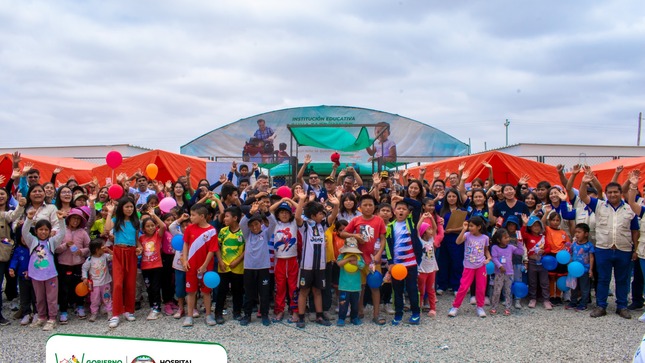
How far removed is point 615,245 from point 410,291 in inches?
103

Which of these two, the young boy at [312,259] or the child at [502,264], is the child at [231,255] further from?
the child at [502,264]

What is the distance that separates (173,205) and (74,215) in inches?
46.6

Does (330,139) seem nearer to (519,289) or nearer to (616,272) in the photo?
(519,289)

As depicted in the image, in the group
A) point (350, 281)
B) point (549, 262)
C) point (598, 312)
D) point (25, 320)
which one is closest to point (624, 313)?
point (598, 312)

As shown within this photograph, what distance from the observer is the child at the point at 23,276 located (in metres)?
5.19

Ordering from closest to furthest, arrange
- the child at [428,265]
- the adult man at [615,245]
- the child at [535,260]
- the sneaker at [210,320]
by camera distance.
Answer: the sneaker at [210,320], the adult man at [615,245], the child at [428,265], the child at [535,260]

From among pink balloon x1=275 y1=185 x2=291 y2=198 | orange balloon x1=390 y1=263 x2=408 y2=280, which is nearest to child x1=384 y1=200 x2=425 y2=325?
orange balloon x1=390 y1=263 x2=408 y2=280

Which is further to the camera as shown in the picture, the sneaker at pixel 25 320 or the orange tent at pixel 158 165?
the orange tent at pixel 158 165

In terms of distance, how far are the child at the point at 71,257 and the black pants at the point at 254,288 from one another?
2.06m

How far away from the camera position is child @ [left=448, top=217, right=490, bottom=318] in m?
5.53

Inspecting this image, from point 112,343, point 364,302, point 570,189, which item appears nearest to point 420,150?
point 570,189

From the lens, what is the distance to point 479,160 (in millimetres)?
10156

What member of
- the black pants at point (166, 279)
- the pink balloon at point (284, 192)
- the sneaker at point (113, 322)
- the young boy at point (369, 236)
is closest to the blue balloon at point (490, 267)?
the young boy at point (369, 236)

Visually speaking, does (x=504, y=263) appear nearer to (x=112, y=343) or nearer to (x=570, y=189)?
(x=570, y=189)
